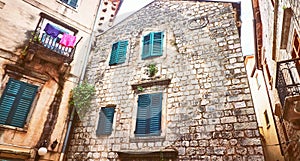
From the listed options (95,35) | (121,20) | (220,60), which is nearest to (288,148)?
(220,60)

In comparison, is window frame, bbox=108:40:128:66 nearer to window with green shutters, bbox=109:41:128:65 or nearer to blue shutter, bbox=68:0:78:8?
window with green shutters, bbox=109:41:128:65

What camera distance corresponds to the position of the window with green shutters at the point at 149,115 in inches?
270

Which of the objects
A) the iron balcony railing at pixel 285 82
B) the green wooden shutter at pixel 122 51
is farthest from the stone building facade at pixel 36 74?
the iron balcony railing at pixel 285 82

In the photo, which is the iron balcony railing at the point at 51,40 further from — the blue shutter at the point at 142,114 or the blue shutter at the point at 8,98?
the blue shutter at the point at 142,114

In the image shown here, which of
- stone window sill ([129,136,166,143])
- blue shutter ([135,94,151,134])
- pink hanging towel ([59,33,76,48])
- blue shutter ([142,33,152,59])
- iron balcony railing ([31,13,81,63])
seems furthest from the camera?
pink hanging towel ([59,33,76,48])

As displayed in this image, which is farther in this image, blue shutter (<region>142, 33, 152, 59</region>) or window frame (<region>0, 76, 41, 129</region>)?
blue shutter (<region>142, 33, 152, 59</region>)

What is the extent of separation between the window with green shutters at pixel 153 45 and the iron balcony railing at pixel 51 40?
311 centimetres

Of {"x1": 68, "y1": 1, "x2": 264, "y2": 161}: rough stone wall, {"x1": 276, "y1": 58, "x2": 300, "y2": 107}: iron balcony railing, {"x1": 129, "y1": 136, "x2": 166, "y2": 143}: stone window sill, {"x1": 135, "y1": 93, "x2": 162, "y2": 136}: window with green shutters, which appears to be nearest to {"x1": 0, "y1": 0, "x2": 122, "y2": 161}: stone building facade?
{"x1": 68, "y1": 1, "x2": 264, "y2": 161}: rough stone wall

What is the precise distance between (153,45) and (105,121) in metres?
3.49

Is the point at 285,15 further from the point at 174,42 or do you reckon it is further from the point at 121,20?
the point at 121,20

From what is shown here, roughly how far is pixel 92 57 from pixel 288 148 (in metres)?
8.71

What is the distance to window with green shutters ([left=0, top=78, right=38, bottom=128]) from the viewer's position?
23.8 feet

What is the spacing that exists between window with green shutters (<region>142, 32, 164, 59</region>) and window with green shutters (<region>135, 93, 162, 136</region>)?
1776mm

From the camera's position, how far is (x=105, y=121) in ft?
25.8
